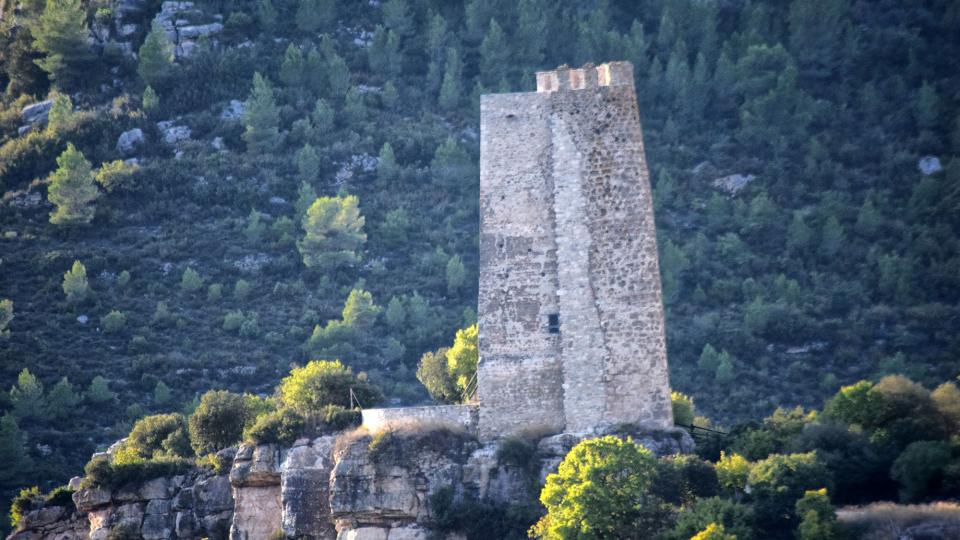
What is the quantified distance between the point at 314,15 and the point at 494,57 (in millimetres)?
10477

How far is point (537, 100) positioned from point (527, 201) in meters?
2.55

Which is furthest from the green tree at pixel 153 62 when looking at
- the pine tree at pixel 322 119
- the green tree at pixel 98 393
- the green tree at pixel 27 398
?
the green tree at pixel 98 393

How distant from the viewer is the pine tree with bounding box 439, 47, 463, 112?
90.0m

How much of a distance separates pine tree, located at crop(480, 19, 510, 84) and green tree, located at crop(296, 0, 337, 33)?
9.11 m

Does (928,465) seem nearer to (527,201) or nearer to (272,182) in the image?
(527,201)

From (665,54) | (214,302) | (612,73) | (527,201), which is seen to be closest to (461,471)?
(527,201)

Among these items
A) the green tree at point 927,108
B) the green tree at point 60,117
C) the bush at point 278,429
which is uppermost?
the green tree at point 60,117

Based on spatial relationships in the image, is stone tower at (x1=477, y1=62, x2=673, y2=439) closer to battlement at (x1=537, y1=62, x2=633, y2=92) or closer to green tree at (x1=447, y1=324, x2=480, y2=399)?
battlement at (x1=537, y1=62, x2=633, y2=92)

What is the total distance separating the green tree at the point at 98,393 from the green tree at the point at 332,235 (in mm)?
12511

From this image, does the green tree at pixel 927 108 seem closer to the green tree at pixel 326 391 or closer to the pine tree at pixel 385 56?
the pine tree at pixel 385 56

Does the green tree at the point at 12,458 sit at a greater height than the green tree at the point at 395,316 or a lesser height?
lesser

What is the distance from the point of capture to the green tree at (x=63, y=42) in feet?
301

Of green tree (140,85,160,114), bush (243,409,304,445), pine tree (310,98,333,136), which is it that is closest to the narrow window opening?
bush (243,409,304,445)

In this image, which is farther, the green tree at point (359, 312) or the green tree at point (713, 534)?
the green tree at point (359, 312)
